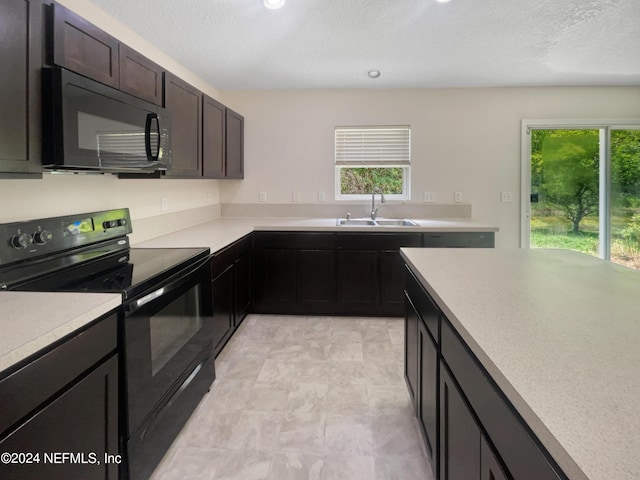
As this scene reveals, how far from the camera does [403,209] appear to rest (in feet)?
13.8

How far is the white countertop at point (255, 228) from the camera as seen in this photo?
269 centimetres

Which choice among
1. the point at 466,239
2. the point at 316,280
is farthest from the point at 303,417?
the point at 466,239

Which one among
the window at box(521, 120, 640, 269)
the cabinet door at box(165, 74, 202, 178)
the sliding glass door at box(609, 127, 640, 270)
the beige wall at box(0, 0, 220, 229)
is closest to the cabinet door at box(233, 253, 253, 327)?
the beige wall at box(0, 0, 220, 229)

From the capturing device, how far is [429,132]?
414 centimetres

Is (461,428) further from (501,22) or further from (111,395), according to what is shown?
(501,22)

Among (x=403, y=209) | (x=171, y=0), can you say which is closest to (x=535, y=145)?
(x=403, y=209)

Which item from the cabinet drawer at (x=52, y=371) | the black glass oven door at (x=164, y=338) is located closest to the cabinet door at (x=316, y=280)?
the black glass oven door at (x=164, y=338)

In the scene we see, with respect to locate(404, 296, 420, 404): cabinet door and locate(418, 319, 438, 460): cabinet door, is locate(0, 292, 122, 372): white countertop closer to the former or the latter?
locate(418, 319, 438, 460): cabinet door

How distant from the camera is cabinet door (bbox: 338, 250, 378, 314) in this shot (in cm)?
362

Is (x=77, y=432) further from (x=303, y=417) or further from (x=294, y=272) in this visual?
(x=294, y=272)

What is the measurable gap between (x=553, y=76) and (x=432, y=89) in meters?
1.07

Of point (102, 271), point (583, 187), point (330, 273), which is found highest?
point (583, 187)

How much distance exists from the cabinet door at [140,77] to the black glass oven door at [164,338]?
3.29 ft

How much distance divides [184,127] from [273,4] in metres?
0.97
